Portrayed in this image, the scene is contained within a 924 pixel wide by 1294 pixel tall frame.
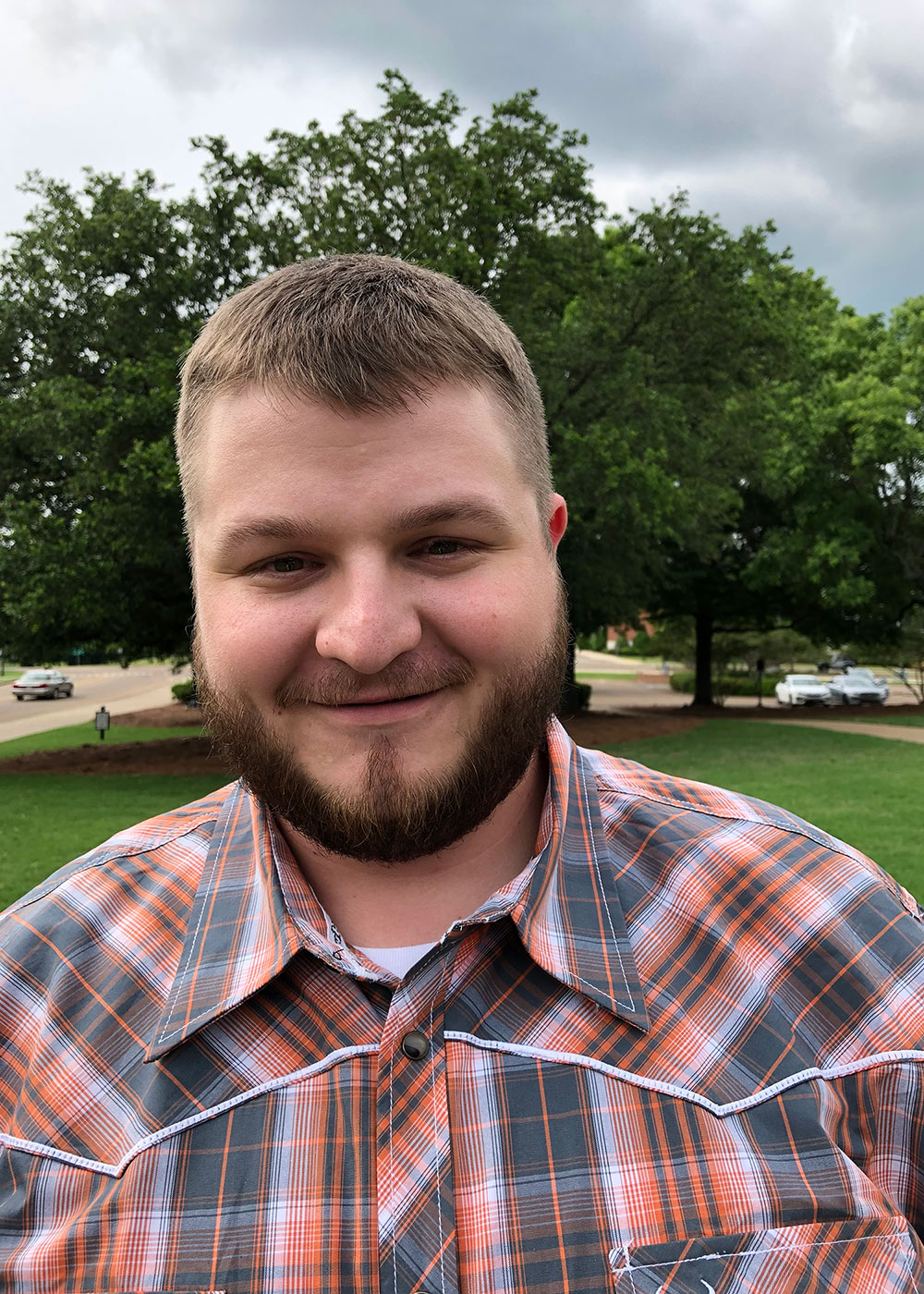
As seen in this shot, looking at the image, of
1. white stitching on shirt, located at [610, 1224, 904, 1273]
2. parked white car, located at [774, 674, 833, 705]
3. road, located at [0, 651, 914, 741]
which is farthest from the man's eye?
parked white car, located at [774, 674, 833, 705]

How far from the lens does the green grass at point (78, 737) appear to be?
20.7 metres

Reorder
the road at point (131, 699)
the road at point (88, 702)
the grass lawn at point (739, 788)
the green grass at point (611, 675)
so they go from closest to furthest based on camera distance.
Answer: the grass lawn at point (739, 788) → the road at point (88, 702) → the road at point (131, 699) → the green grass at point (611, 675)

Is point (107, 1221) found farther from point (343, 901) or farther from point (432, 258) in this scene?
point (432, 258)

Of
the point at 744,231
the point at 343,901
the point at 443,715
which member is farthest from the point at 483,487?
the point at 744,231

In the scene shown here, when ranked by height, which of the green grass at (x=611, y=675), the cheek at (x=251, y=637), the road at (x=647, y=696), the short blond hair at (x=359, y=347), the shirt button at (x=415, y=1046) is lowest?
the green grass at (x=611, y=675)

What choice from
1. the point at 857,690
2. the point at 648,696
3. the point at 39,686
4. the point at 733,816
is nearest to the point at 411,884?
the point at 733,816

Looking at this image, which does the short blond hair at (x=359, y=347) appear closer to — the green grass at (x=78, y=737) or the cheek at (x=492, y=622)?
the cheek at (x=492, y=622)

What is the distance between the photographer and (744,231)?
1617cm

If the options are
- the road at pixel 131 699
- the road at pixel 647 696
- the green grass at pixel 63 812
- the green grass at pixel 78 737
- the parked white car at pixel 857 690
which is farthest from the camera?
the road at pixel 647 696

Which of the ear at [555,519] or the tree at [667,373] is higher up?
the tree at [667,373]

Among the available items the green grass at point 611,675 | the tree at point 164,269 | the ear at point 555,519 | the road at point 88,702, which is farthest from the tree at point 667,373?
the green grass at point 611,675

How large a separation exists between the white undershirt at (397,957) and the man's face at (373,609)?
159mm

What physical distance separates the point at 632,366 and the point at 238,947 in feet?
48.9

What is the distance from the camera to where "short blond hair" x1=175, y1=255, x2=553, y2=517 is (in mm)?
1379
